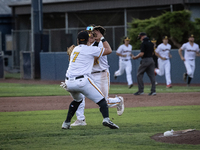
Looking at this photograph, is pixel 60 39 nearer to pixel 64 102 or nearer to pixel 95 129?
pixel 64 102

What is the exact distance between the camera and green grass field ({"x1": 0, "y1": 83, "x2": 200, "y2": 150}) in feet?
18.2

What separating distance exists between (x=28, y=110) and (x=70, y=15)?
66.9 feet

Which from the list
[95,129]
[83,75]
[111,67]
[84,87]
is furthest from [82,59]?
[111,67]

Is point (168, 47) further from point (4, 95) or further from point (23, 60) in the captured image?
point (23, 60)

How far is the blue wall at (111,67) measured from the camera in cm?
1898

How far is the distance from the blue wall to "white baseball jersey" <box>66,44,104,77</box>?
12770mm

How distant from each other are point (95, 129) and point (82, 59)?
1.27 metres

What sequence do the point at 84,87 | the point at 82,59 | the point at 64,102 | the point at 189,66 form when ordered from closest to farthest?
1. the point at 84,87
2. the point at 82,59
3. the point at 64,102
4. the point at 189,66

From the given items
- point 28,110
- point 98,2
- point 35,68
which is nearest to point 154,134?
point 28,110

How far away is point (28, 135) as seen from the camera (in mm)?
6461

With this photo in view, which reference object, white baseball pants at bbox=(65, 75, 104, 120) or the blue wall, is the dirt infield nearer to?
white baseball pants at bbox=(65, 75, 104, 120)

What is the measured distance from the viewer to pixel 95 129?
274 inches

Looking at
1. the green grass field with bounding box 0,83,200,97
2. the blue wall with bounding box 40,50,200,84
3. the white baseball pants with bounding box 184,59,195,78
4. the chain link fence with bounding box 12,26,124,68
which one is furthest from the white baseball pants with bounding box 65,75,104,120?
the chain link fence with bounding box 12,26,124,68

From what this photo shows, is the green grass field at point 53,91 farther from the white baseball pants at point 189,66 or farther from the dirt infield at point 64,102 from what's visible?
the dirt infield at point 64,102
